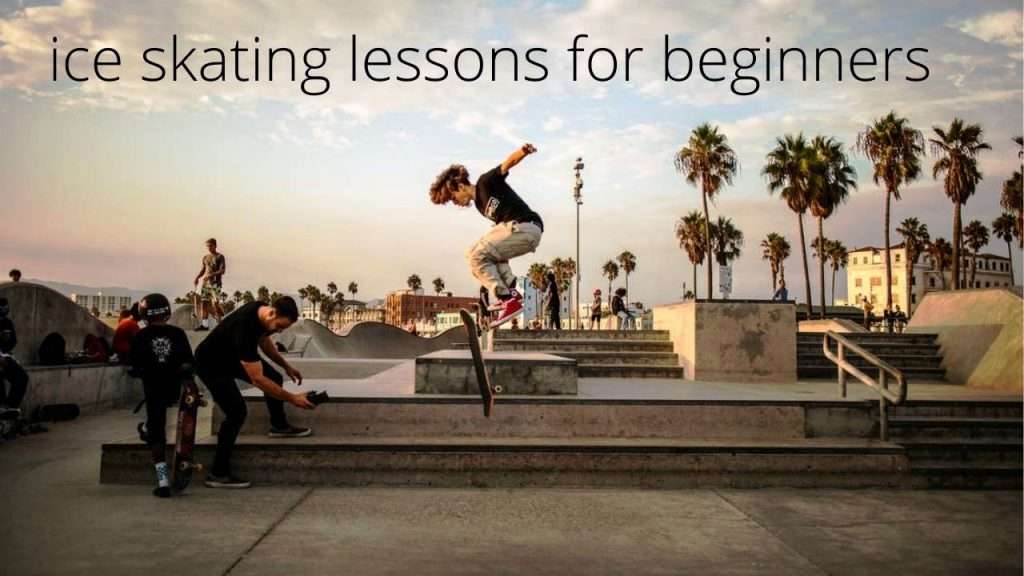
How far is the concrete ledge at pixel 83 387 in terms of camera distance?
984 centimetres

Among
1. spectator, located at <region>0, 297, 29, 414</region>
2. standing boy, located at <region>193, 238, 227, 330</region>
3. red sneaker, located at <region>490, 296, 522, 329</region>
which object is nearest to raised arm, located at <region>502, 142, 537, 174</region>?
red sneaker, located at <region>490, 296, 522, 329</region>

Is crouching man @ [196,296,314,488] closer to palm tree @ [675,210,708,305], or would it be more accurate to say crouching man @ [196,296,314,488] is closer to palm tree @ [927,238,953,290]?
palm tree @ [675,210,708,305]

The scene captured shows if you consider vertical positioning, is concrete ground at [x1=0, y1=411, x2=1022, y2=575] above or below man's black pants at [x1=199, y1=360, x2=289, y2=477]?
below

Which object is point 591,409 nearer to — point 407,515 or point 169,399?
point 407,515

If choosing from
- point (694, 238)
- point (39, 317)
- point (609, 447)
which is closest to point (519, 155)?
point (609, 447)

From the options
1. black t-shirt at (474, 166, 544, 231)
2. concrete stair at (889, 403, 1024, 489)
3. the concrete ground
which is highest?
black t-shirt at (474, 166, 544, 231)

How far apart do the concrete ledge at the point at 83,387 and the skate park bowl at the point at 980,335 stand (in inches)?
571

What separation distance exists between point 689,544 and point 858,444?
116 inches

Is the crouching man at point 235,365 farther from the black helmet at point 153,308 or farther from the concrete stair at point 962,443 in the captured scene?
the concrete stair at point 962,443

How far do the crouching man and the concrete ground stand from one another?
1.17 ft

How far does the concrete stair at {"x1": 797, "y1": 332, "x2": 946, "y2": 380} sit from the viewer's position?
13.6 m

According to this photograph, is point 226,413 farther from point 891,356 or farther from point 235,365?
point 891,356

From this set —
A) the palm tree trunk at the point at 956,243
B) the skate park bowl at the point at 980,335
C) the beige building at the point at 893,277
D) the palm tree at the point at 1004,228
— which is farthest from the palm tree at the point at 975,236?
the skate park bowl at the point at 980,335

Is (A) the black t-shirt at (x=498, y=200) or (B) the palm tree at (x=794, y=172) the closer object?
(A) the black t-shirt at (x=498, y=200)
